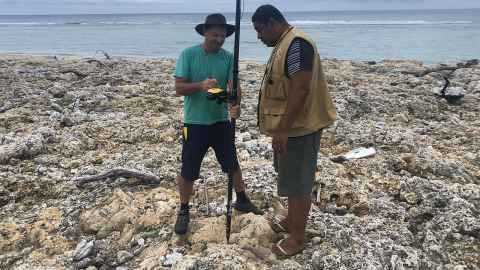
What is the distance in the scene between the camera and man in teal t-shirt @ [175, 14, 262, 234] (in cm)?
420

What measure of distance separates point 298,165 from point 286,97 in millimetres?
646

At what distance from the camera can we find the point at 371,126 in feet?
27.7

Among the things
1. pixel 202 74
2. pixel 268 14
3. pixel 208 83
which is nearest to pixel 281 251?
pixel 208 83

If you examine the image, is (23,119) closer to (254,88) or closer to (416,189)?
(254,88)

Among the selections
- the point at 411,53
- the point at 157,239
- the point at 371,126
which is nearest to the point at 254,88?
the point at 371,126

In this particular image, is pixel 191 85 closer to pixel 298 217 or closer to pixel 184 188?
pixel 184 188

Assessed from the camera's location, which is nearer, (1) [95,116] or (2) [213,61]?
(2) [213,61]

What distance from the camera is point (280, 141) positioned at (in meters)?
3.77

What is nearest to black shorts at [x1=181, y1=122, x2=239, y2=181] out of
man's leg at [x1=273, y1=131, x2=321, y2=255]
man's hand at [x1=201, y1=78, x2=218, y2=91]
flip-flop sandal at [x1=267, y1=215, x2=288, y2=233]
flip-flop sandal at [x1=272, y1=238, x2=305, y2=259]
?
man's hand at [x1=201, y1=78, x2=218, y2=91]

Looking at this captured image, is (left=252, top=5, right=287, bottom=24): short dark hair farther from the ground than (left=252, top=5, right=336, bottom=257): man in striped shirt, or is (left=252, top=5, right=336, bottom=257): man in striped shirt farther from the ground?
(left=252, top=5, right=287, bottom=24): short dark hair

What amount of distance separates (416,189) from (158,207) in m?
3.19

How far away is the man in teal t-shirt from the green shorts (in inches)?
24.9

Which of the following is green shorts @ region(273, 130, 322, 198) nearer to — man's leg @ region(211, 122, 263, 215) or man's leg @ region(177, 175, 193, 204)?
man's leg @ region(211, 122, 263, 215)

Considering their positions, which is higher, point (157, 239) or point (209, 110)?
point (209, 110)
